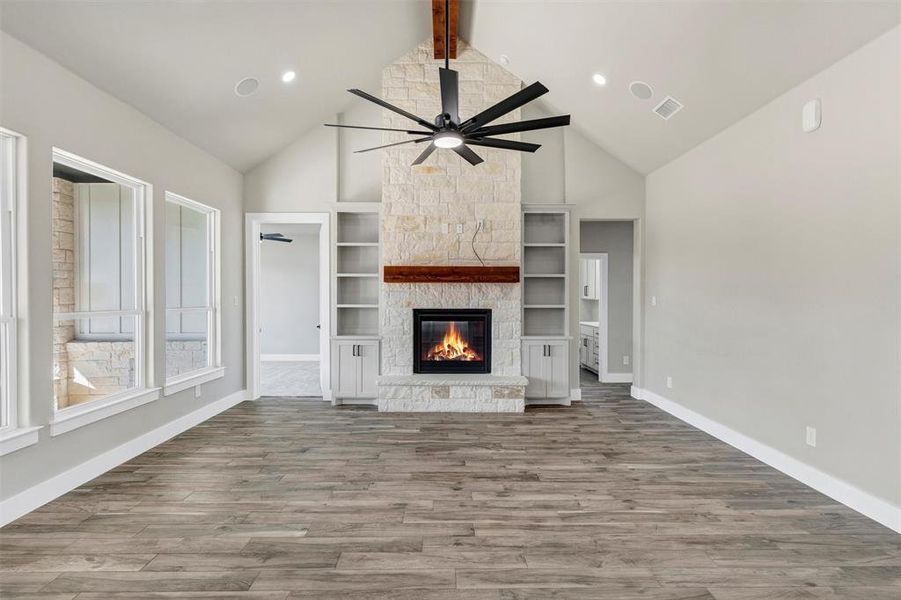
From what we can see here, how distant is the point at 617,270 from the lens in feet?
21.5

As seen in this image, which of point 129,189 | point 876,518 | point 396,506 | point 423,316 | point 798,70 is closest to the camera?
point 876,518

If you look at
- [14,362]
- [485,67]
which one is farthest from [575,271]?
[14,362]

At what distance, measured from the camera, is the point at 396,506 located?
2732 millimetres

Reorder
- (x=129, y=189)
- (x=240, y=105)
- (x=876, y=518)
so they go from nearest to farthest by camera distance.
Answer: (x=876, y=518)
(x=129, y=189)
(x=240, y=105)

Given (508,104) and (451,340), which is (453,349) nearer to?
(451,340)

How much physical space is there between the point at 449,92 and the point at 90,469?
3.60 metres

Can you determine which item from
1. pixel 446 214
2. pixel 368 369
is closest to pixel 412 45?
pixel 446 214

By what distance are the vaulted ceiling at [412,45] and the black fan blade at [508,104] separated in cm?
129

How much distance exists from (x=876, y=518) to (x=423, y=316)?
4.06 m

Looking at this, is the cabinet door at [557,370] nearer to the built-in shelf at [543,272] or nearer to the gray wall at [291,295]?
the built-in shelf at [543,272]

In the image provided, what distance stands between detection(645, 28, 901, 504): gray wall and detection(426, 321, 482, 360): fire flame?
7.85ft

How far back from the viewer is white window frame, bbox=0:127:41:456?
2.59 metres

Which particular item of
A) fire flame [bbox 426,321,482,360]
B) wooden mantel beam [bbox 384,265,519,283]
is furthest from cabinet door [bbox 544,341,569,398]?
wooden mantel beam [bbox 384,265,519,283]

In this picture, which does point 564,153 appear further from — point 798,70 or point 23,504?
point 23,504
